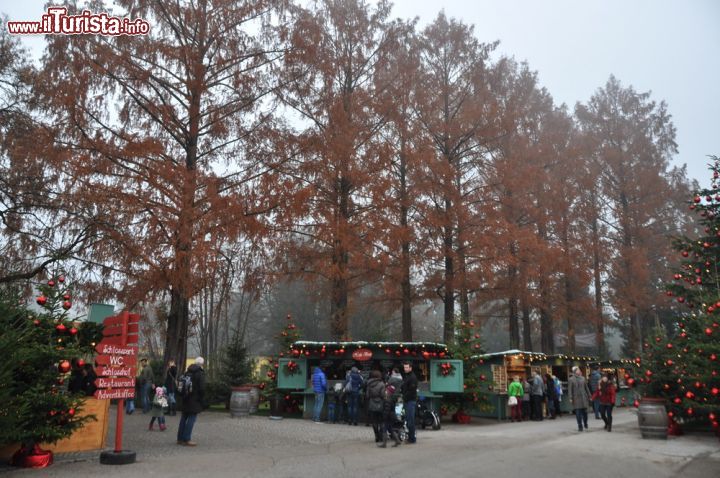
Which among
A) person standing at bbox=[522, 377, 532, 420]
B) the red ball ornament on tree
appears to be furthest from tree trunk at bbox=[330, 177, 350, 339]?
the red ball ornament on tree

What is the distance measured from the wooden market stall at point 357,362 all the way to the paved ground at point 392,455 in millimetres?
2759

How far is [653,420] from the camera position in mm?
12945

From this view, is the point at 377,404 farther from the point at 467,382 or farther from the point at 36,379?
the point at 467,382

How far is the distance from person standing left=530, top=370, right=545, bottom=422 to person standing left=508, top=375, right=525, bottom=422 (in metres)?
0.40

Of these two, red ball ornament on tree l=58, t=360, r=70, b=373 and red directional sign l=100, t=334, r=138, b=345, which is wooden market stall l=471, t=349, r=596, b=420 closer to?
red directional sign l=100, t=334, r=138, b=345

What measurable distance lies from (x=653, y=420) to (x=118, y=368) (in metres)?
11.3

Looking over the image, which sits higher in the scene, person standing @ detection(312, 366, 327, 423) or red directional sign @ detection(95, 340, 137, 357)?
red directional sign @ detection(95, 340, 137, 357)

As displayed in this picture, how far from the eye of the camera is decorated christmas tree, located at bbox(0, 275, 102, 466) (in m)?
7.67

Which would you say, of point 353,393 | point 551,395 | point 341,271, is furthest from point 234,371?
point 551,395

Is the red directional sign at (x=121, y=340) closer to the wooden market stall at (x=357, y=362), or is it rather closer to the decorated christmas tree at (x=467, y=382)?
the wooden market stall at (x=357, y=362)

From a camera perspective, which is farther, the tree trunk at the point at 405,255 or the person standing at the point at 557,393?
the person standing at the point at 557,393

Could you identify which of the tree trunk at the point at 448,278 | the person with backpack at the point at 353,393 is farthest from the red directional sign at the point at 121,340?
the tree trunk at the point at 448,278

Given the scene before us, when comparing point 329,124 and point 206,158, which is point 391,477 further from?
point 329,124

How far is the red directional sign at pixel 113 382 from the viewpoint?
29.7 ft
